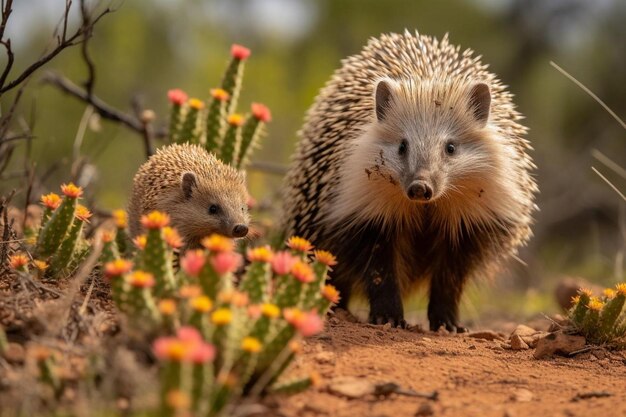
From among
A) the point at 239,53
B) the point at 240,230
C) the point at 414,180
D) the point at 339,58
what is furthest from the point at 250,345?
the point at 339,58

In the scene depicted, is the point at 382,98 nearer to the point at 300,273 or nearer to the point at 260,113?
the point at 260,113

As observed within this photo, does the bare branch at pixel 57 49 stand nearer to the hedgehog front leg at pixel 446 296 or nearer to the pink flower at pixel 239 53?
the pink flower at pixel 239 53

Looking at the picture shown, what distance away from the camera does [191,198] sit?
5887 millimetres

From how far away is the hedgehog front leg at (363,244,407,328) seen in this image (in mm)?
6309

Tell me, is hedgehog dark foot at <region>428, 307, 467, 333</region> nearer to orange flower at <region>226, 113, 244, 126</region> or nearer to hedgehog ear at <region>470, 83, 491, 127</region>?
hedgehog ear at <region>470, 83, 491, 127</region>

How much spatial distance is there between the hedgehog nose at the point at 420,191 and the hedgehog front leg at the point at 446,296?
1.30 meters

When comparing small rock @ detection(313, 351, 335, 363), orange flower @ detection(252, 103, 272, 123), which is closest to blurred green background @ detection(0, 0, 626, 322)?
orange flower @ detection(252, 103, 272, 123)

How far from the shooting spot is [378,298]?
6363mm

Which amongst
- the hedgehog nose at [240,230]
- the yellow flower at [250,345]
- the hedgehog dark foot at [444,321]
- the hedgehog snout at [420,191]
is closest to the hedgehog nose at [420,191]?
the hedgehog snout at [420,191]

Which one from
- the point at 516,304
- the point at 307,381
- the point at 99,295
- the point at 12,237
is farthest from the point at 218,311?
the point at 516,304

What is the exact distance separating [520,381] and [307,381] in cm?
138

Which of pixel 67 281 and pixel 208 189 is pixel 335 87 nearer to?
pixel 208 189

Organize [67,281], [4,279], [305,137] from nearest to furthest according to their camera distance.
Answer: [4,279] → [67,281] → [305,137]

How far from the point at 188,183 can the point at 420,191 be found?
5.32 ft
